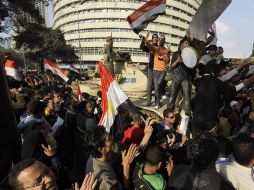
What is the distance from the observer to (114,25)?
247 feet

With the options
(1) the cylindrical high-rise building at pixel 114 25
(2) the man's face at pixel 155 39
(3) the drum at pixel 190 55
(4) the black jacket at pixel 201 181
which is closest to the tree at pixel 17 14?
(2) the man's face at pixel 155 39

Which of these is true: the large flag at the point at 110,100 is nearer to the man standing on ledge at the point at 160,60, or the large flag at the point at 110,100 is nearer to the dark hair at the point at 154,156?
the dark hair at the point at 154,156

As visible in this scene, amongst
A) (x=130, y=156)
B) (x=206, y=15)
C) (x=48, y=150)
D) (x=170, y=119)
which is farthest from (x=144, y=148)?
(x=206, y=15)

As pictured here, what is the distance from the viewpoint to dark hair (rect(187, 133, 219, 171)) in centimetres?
257

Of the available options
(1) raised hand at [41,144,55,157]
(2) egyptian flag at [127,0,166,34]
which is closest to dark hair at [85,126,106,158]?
(1) raised hand at [41,144,55,157]

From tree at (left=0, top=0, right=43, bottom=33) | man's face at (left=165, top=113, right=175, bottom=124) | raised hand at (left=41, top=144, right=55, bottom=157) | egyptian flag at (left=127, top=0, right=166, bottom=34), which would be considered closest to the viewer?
raised hand at (left=41, top=144, right=55, bottom=157)

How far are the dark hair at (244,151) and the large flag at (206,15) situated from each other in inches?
95.7

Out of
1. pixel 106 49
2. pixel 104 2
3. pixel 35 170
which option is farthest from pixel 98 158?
pixel 104 2

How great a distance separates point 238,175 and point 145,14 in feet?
14.6

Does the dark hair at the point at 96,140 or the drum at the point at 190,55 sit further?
the drum at the point at 190,55

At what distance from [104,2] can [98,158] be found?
74.6 meters

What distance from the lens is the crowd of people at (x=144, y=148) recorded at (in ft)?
8.41

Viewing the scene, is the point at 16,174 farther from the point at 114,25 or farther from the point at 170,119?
the point at 114,25

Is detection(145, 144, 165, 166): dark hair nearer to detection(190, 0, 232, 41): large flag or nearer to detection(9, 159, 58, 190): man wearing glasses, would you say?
detection(9, 159, 58, 190): man wearing glasses
